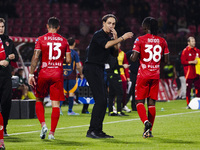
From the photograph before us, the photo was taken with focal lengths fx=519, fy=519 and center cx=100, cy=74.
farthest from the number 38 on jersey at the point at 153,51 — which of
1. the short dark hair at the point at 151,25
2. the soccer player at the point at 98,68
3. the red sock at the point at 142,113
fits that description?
the red sock at the point at 142,113

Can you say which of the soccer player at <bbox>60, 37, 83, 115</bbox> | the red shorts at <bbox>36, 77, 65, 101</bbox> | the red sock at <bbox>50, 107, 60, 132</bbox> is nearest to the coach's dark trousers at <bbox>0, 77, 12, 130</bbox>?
the red shorts at <bbox>36, 77, 65, 101</bbox>

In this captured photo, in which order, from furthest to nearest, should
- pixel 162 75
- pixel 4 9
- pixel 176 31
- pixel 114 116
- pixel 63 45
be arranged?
pixel 4 9 → pixel 176 31 → pixel 162 75 → pixel 114 116 → pixel 63 45

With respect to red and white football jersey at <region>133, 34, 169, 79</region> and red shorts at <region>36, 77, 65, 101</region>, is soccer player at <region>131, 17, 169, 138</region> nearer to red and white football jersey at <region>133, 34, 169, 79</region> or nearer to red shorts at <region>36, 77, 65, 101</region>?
red and white football jersey at <region>133, 34, 169, 79</region>

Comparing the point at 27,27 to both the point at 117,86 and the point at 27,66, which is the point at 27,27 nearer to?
the point at 27,66

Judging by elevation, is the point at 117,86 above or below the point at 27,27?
below

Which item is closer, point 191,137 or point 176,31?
point 191,137

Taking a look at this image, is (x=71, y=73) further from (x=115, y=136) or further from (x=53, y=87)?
(x=53, y=87)

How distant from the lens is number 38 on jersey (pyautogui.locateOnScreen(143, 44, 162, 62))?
8.73 m

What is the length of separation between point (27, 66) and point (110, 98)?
6600 mm

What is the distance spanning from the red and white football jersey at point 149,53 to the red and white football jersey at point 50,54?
4.23 feet

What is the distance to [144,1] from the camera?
105ft

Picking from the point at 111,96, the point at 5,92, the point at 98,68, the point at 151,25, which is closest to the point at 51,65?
the point at 98,68

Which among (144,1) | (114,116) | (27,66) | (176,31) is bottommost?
(114,116)

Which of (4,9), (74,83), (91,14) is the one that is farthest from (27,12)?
(74,83)
